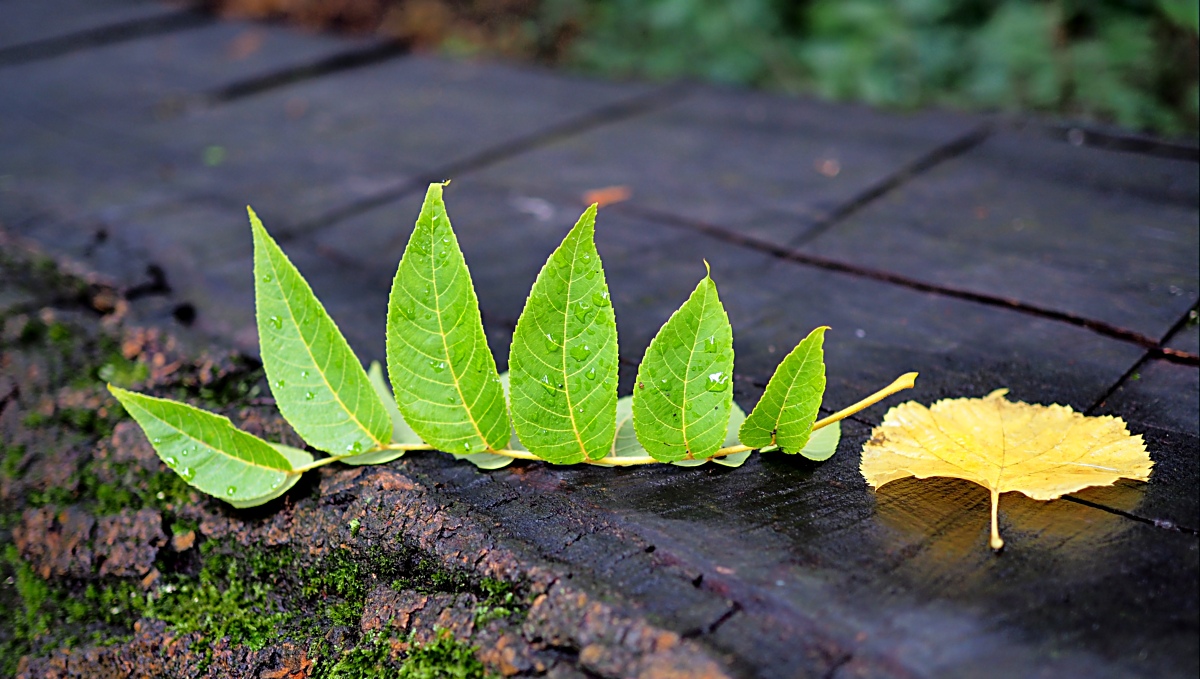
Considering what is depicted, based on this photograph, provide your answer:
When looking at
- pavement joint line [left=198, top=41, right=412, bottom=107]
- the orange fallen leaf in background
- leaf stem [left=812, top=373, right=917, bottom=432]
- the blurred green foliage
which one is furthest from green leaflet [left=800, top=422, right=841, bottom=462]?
pavement joint line [left=198, top=41, right=412, bottom=107]

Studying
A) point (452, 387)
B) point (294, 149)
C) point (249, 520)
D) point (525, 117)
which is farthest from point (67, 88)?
point (452, 387)

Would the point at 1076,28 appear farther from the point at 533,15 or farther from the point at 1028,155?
the point at 533,15

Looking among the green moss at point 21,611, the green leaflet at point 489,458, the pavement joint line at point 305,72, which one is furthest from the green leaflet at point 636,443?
the pavement joint line at point 305,72

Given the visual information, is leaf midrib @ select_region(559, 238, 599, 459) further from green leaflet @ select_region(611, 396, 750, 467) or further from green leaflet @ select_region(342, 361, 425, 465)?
green leaflet @ select_region(342, 361, 425, 465)

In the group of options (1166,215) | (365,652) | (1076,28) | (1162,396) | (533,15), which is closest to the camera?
(365,652)

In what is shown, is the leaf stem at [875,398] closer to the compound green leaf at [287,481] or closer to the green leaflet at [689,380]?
the green leaflet at [689,380]
